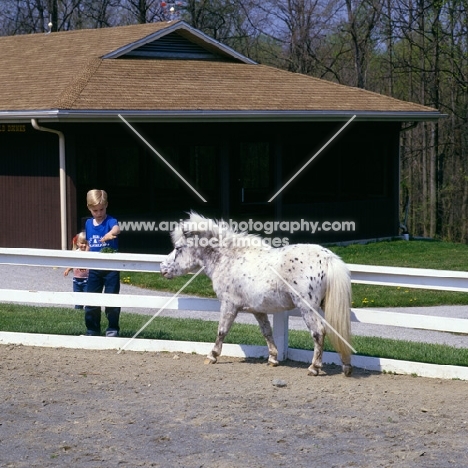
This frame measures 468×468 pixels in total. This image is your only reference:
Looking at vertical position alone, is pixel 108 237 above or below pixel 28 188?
below

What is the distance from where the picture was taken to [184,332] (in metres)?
10.6

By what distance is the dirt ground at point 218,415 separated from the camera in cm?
609

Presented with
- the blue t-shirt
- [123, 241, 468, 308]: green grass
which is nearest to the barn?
[123, 241, 468, 308]: green grass

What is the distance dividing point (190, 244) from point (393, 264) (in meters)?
11.2

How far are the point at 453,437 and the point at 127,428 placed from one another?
2120mm

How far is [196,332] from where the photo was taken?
10.7 meters

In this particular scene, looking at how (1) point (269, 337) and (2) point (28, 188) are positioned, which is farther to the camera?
(2) point (28, 188)

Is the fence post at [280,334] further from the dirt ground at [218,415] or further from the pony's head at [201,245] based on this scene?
the pony's head at [201,245]

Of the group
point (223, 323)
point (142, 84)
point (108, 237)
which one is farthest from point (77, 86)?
point (223, 323)

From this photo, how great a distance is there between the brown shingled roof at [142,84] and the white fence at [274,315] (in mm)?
8159

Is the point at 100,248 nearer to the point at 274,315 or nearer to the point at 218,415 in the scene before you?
the point at 274,315

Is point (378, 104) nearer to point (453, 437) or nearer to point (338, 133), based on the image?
point (338, 133)

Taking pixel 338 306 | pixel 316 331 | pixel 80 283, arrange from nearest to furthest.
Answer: pixel 338 306, pixel 316 331, pixel 80 283

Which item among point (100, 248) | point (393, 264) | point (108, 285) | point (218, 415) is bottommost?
point (393, 264)
